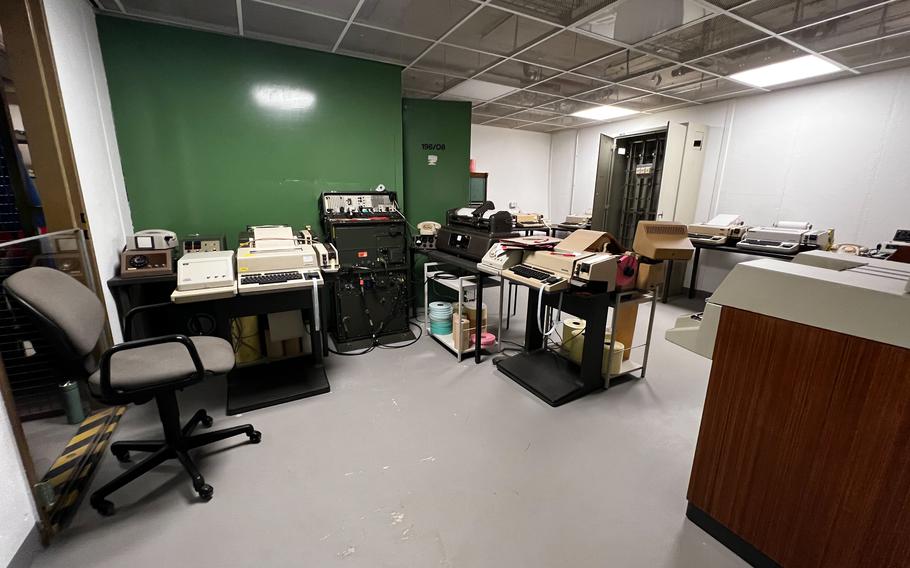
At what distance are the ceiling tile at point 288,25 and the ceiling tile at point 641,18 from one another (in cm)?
205

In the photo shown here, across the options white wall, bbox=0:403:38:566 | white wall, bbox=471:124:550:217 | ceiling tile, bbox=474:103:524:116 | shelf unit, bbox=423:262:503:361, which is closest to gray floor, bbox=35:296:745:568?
white wall, bbox=0:403:38:566

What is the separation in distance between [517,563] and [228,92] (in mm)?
3932

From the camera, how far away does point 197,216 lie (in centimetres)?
324

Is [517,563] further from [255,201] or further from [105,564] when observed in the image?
[255,201]

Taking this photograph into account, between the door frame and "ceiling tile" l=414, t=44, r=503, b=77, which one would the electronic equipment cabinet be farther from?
the door frame

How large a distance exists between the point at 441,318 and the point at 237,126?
2523mm

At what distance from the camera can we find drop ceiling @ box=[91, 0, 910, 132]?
8.55 feet

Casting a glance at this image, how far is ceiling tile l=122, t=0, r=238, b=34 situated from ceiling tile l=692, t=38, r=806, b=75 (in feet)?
13.6

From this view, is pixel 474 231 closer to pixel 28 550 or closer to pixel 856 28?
pixel 28 550

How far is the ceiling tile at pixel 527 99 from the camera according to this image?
493cm

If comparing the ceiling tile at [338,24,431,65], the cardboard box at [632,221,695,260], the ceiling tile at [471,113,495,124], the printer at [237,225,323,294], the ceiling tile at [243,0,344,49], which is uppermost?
the ceiling tile at [471,113,495,124]

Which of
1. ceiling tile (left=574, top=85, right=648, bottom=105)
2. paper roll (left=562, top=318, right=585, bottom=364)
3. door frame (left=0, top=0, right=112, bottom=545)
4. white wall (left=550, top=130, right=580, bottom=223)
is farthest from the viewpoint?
white wall (left=550, top=130, right=580, bottom=223)

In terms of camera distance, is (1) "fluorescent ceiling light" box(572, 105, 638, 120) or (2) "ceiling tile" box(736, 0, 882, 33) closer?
(2) "ceiling tile" box(736, 0, 882, 33)

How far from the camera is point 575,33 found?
3035 mm
